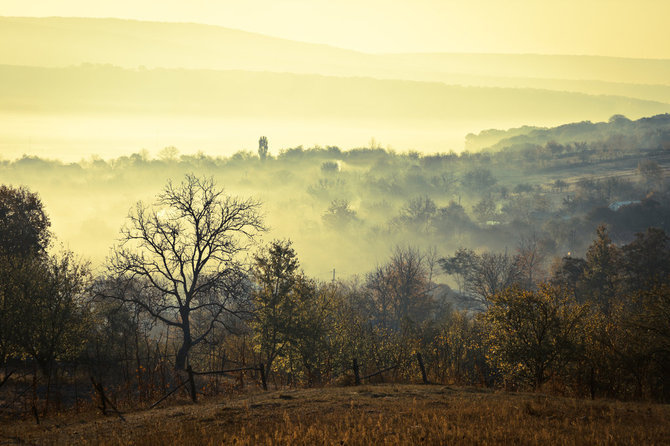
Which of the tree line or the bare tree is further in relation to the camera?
the bare tree

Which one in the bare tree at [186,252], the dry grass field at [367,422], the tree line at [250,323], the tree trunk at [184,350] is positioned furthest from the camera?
the bare tree at [186,252]

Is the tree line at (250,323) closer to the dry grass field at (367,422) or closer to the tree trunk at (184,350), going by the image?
the tree trunk at (184,350)

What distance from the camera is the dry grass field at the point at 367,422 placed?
50.8 feet

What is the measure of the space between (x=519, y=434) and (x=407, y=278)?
315 feet

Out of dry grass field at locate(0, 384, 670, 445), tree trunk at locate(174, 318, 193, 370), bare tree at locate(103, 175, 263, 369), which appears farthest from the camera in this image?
bare tree at locate(103, 175, 263, 369)

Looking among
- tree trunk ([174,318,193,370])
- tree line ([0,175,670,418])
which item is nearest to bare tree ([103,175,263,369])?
tree trunk ([174,318,193,370])


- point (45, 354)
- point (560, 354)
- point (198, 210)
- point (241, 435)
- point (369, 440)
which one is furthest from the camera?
point (198, 210)

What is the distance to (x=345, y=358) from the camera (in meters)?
45.1

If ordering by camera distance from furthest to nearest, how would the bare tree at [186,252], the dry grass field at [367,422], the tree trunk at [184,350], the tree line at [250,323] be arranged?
the bare tree at [186,252] < the tree trunk at [184,350] < the tree line at [250,323] < the dry grass field at [367,422]

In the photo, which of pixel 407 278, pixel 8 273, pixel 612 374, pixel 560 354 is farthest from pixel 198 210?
pixel 407 278

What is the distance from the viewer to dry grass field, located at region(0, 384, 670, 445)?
15492mm

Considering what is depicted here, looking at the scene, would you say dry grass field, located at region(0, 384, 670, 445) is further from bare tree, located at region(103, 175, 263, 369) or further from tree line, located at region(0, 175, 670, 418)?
bare tree, located at region(103, 175, 263, 369)

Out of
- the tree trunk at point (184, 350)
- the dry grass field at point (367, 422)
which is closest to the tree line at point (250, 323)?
the tree trunk at point (184, 350)

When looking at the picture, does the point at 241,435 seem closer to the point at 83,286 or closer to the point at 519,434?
the point at 519,434
